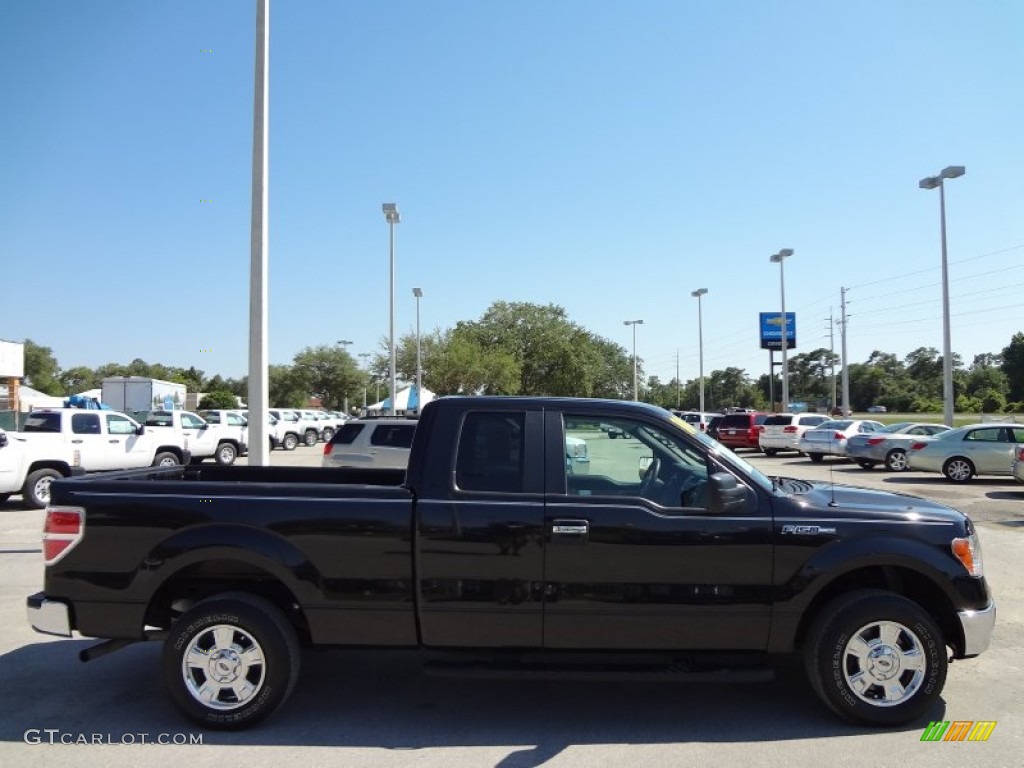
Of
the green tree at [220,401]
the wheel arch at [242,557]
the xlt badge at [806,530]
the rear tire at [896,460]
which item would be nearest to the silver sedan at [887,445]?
the rear tire at [896,460]

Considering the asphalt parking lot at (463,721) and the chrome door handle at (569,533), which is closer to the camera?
the asphalt parking lot at (463,721)

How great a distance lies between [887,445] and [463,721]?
20.9 metres

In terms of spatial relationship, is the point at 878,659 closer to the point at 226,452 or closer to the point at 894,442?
the point at 894,442

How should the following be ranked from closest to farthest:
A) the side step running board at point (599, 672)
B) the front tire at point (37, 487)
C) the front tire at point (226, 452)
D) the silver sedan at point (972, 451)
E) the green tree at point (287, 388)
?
the side step running board at point (599, 672) → the front tire at point (37, 487) → the silver sedan at point (972, 451) → the front tire at point (226, 452) → the green tree at point (287, 388)

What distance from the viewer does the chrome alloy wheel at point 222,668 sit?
4.42 meters

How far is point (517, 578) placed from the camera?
4395 millimetres

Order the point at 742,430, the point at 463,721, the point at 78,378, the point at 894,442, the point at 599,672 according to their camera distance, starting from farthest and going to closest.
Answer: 1. the point at 78,378
2. the point at 742,430
3. the point at 894,442
4. the point at 463,721
5. the point at 599,672

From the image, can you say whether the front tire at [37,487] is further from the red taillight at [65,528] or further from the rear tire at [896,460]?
the rear tire at [896,460]

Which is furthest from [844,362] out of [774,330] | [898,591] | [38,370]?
[38,370]

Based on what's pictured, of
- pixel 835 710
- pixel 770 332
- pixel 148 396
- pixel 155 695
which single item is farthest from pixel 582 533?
pixel 770 332

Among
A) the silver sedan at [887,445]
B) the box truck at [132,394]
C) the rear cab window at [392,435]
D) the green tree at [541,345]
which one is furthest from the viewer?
the green tree at [541,345]

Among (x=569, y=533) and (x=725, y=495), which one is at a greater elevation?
(x=725, y=495)

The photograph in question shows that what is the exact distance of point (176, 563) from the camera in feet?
14.6

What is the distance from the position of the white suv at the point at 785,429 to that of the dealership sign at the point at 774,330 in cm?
2542
